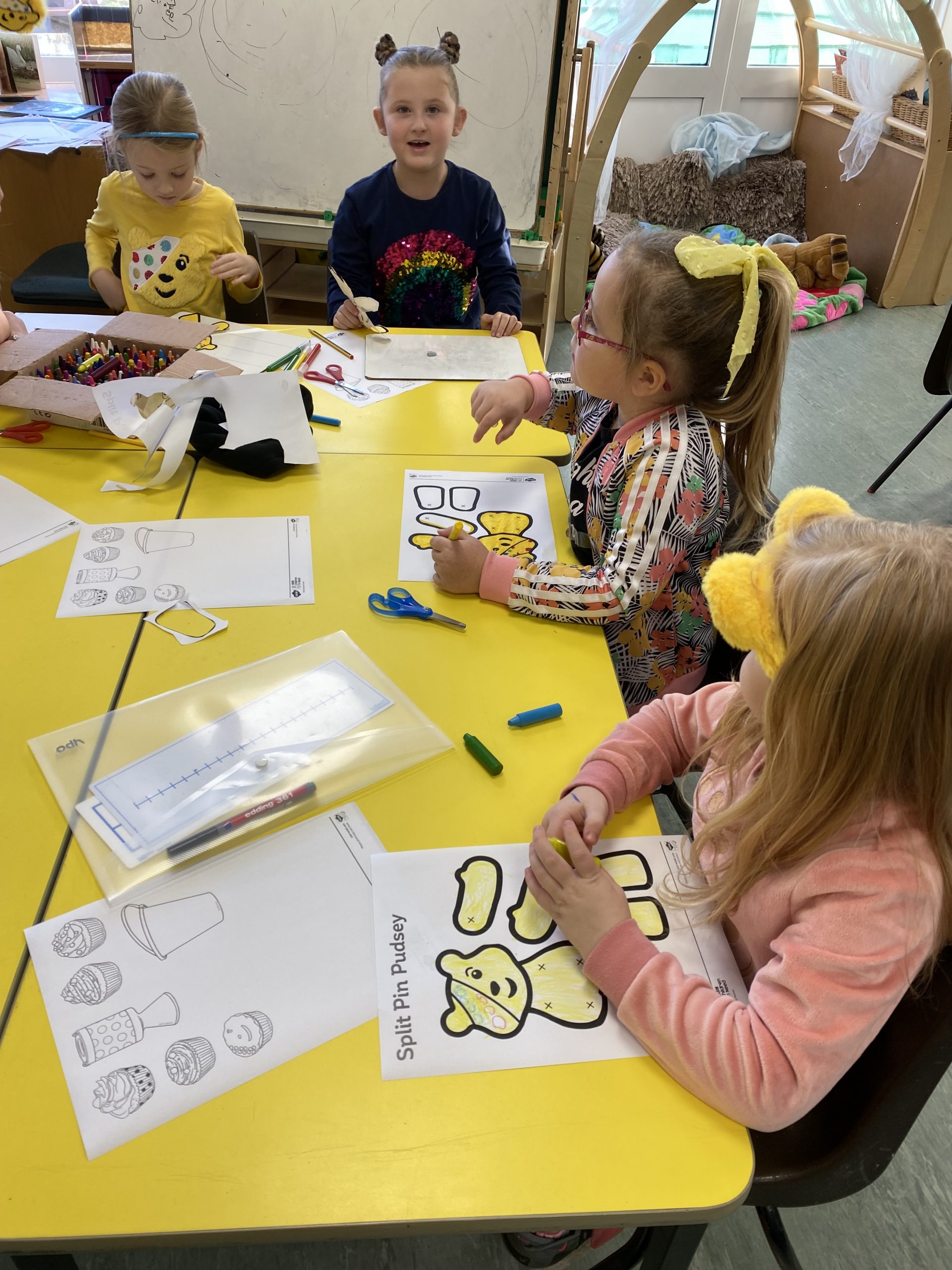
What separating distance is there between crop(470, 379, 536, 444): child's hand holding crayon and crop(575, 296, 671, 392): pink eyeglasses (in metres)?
0.18

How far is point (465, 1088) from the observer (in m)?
0.64

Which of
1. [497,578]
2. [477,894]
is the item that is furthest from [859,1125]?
[497,578]

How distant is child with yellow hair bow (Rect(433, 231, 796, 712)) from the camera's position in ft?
3.64

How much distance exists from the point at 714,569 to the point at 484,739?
12.8 inches

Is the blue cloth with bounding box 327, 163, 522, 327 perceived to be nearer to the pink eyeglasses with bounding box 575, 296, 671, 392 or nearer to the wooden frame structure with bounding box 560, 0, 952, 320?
the pink eyeglasses with bounding box 575, 296, 671, 392

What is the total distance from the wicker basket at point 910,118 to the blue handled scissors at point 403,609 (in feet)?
12.7

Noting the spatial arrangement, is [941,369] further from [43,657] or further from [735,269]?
[43,657]

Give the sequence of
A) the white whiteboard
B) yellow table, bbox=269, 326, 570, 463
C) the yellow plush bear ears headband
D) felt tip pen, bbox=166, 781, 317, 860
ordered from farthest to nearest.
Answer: the white whiteboard
yellow table, bbox=269, 326, 570, 463
felt tip pen, bbox=166, 781, 317, 860
the yellow plush bear ears headband

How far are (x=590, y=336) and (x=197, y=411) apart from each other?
609 mm

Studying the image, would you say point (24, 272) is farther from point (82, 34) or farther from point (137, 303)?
point (82, 34)

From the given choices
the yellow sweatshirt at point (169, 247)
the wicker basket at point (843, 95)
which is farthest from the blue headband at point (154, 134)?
the wicker basket at point (843, 95)

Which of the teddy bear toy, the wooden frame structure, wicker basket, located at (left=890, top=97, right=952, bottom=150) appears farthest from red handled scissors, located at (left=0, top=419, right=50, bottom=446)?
wicker basket, located at (left=890, top=97, right=952, bottom=150)

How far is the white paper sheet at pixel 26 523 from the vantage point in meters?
1.16

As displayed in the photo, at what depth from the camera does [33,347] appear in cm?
155
